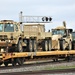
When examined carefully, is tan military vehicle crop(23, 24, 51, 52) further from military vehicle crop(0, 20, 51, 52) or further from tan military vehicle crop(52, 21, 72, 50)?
tan military vehicle crop(52, 21, 72, 50)

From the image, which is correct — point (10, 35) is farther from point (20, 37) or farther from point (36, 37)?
point (36, 37)

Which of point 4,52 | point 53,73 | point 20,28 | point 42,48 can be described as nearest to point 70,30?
point 42,48

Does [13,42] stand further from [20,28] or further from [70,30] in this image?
[70,30]

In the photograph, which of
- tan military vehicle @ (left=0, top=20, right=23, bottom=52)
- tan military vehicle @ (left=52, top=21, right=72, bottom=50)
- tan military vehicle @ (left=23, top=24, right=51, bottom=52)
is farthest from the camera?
tan military vehicle @ (left=52, top=21, right=72, bottom=50)

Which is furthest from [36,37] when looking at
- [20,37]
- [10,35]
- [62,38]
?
[62,38]

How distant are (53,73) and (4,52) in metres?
8.53

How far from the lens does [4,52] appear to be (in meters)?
26.2

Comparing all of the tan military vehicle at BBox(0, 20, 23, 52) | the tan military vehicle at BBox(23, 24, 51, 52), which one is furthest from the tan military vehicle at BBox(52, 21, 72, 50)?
the tan military vehicle at BBox(0, 20, 23, 52)

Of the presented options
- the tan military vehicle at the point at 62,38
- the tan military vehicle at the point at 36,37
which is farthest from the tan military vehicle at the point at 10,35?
the tan military vehicle at the point at 62,38

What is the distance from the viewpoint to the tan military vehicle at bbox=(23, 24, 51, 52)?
93.5 feet

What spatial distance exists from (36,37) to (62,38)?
14.3 feet

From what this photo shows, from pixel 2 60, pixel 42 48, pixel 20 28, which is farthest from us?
pixel 42 48

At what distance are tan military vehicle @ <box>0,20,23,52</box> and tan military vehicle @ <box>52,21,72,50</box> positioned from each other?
5.09 m

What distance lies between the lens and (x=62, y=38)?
32812 millimetres
